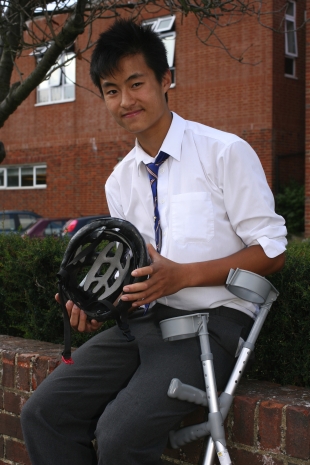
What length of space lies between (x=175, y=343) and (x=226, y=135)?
0.84 m

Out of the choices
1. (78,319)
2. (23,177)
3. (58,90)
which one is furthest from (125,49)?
(23,177)

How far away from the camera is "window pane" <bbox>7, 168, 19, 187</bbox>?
24.7 m

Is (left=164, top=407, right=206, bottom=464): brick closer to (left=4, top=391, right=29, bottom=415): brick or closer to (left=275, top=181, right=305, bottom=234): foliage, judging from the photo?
(left=4, top=391, right=29, bottom=415): brick

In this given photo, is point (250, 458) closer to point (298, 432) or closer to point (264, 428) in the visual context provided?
point (264, 428)

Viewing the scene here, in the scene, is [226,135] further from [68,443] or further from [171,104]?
[171,104]

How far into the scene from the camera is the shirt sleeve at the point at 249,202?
97.7 inches

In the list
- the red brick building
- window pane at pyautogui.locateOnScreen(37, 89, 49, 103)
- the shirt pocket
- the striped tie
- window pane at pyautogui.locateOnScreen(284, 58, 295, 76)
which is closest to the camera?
the shirt pocket

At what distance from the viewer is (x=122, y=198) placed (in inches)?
116

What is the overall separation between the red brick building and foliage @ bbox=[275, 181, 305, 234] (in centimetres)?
89

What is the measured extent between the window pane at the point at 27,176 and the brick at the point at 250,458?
22.2 m

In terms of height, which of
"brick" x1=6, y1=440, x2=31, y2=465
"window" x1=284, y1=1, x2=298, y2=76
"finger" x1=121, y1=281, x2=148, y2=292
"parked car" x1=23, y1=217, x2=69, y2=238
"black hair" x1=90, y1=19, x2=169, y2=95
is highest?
"window" x1=284, y1=1, x2=298, y2=76

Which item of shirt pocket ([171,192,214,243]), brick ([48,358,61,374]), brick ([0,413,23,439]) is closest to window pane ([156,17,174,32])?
brick ([0,413,23,439])

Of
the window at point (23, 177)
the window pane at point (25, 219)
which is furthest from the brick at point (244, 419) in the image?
the window at point (23, 177)

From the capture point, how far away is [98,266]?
104 inches
